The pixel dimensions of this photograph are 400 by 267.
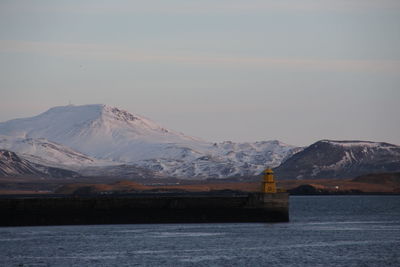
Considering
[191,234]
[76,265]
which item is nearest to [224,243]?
[191,234]

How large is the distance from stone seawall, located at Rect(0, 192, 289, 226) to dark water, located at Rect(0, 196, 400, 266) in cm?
89

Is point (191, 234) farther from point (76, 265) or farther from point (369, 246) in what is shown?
point (76, 265)

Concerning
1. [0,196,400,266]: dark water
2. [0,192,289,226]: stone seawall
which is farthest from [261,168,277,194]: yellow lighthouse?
[0,196,400,266]: dark water

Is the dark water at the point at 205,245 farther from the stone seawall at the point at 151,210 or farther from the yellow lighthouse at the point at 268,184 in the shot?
the yellow lighthouse at the point at 268,184

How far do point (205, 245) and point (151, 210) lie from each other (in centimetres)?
1901

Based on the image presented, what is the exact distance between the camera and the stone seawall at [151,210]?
92438 mm

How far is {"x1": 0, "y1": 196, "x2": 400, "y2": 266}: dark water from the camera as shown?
6719 cm

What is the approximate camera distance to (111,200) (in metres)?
93.9

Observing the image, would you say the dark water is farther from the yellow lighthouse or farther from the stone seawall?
the yellow lighthouse

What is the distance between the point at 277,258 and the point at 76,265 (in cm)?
1301

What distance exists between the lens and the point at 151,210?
94.7 m

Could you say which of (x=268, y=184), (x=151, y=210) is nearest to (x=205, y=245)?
(x=151, y=210)

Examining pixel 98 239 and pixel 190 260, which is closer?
pixel 190 260

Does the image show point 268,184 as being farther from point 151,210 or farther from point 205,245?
point 205,245
